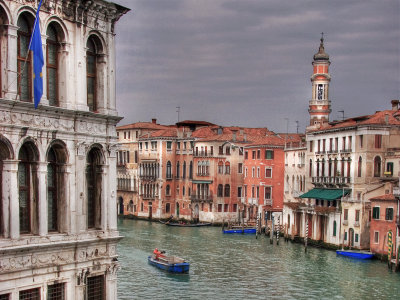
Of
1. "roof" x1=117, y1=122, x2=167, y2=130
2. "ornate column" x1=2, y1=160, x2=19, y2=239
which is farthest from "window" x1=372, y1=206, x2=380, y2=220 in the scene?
"roof" x1=117, y1=122, x2=167, y2=130

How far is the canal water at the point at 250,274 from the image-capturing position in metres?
24.6

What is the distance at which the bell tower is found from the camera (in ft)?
174

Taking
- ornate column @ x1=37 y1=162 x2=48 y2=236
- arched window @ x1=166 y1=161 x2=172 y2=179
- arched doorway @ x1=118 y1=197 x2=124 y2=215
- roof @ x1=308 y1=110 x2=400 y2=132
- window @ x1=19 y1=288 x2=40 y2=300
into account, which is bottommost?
arched doorway @ x1=118 y1=197 x2=124 y2=215

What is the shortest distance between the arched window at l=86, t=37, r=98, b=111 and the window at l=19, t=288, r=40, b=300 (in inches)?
125

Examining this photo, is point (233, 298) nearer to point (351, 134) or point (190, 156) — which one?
point (351, 134)

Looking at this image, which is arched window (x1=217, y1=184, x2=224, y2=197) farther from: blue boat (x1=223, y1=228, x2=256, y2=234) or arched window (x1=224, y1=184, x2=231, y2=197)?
blue boat (x1=223, y1=228, x2=256, y2=234)

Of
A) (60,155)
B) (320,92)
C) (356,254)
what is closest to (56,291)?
(60,155)

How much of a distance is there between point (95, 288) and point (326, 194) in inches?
1142

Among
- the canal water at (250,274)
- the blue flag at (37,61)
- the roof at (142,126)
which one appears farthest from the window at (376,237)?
the roof at (142,126)

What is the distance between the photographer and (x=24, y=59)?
33.1 feet

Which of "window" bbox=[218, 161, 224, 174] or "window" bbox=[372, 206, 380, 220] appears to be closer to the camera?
"window" bbox=[372, 206, 380, 220]

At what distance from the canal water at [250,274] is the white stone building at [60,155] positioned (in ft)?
38.9

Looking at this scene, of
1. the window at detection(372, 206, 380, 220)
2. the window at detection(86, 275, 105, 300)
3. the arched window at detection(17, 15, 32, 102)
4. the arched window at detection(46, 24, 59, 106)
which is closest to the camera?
the arched window at detection(17, 15, 32, 102)

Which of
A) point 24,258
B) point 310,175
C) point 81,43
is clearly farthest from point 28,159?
point 310,175
